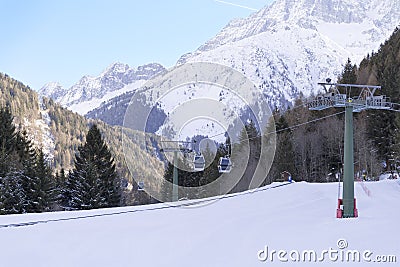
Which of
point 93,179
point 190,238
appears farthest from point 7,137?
point 190,238

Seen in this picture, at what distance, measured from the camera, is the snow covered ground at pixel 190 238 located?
30.8ft

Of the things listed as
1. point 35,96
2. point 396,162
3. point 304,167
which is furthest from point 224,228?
point 35,96

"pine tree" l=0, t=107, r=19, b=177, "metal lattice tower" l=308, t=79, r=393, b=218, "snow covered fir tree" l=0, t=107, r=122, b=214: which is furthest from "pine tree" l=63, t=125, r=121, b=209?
"metal lattice tower" l=308, t=79, r=393, b=218

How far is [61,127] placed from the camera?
7008 inches

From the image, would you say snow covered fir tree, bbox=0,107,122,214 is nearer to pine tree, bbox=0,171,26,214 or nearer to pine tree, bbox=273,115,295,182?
pine tree, bbox=0,171,26,214

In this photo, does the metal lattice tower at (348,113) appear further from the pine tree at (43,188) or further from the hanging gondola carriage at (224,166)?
the pine tree at (43,188)

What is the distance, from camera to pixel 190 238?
36.9 ft

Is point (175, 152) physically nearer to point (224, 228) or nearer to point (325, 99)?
point (325, 99)

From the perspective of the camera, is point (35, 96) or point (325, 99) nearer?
point (325, 99)

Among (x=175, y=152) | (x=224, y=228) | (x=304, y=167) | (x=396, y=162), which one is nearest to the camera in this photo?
(x=224, y=228)

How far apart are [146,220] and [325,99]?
28.0 feet

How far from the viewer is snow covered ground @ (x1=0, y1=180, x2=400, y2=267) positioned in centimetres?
938

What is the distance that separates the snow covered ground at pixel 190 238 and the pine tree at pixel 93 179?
102 ft

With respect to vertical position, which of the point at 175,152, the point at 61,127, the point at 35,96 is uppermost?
the point at 35,96
